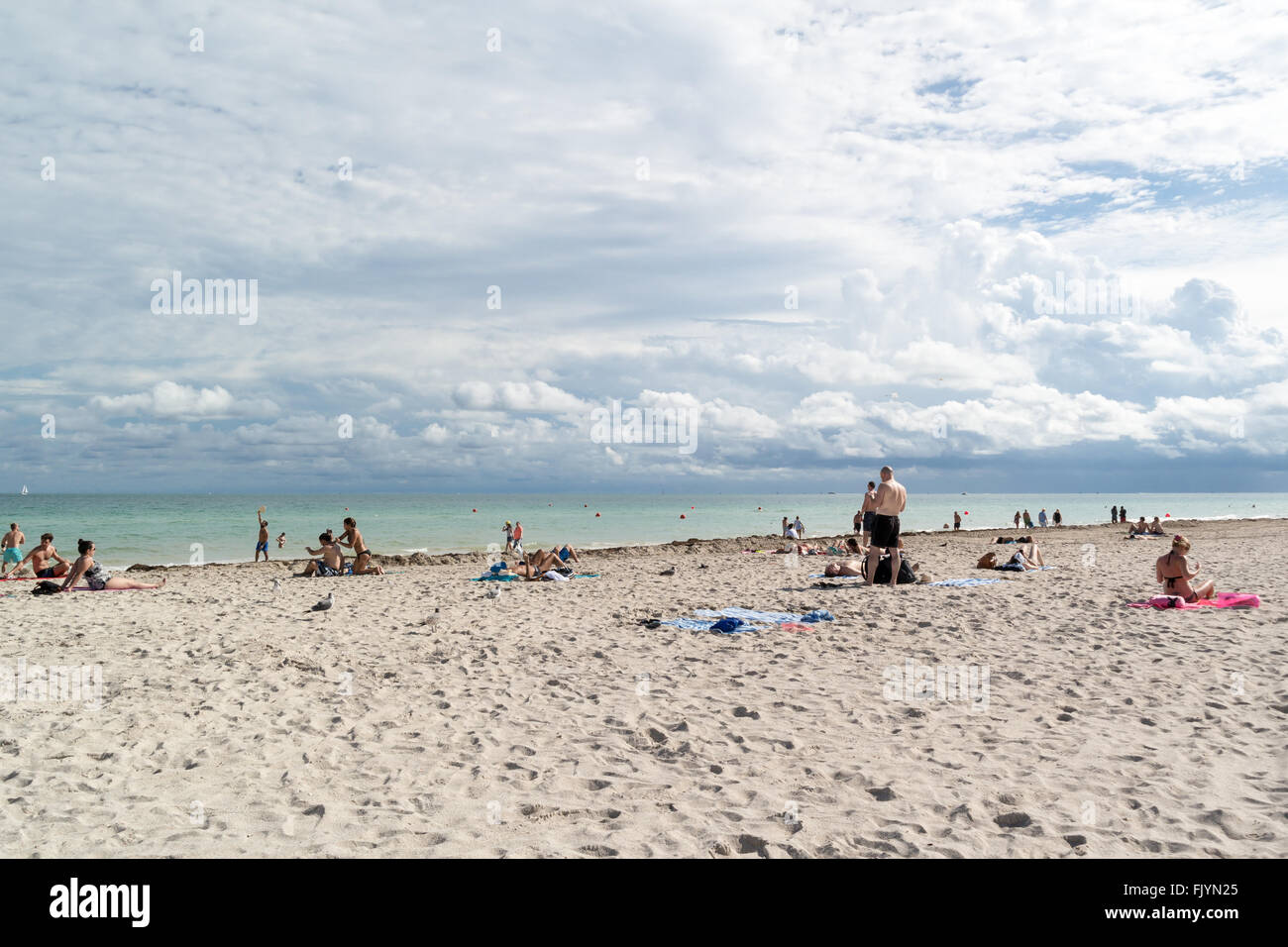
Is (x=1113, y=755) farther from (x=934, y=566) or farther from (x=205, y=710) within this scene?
(x=934, y=566)

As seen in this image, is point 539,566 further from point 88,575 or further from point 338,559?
point 88,575

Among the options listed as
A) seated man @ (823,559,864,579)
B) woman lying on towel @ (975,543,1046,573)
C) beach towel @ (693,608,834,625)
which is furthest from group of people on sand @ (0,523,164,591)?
woman lying on towel @ (975,543,1046,573)

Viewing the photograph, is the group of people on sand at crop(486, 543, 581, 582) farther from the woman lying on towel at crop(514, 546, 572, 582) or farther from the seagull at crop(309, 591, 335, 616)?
the seagull at crop(309, 591, 335, 616)

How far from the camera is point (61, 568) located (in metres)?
15.9

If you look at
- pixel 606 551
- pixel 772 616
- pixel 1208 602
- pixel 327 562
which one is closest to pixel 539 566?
pixel 327 562

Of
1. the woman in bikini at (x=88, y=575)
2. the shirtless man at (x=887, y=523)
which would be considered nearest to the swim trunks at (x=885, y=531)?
the shirtless man at (x=887, y=523)

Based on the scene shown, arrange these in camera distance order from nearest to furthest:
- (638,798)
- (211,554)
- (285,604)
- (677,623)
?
1. (638,798)
2. (677,623)
3. (285,604)
4. (211,554)

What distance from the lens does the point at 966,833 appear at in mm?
3938

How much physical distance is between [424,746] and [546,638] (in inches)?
149

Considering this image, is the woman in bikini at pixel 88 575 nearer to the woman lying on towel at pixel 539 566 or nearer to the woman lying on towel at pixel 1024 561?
the woman lying on towel at pixel 539 566

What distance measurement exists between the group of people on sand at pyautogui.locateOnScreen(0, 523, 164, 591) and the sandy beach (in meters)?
2.69

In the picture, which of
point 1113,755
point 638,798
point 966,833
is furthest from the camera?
point 1113,755
